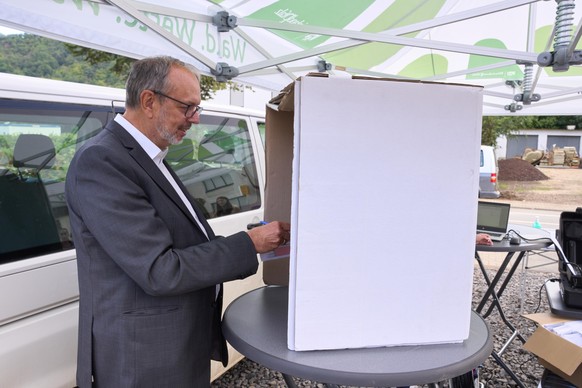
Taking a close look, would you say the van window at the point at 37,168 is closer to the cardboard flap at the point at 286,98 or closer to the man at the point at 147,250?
the man at the point at 147,250

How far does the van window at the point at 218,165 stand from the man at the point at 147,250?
109 centimetres

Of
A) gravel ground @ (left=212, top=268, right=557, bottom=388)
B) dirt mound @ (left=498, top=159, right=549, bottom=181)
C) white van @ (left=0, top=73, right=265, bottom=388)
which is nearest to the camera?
white van @ (left=0, top=73, right=265, bottom=388)

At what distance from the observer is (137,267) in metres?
1.14

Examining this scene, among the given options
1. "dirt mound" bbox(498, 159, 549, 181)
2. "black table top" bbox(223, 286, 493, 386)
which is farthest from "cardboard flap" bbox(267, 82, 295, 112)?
"dirt mound" bbox(498, 159, 549, 181)

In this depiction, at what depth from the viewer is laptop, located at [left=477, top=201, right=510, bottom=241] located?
128 inches

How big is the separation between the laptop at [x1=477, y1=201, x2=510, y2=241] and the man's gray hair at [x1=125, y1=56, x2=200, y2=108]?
8.90 ft

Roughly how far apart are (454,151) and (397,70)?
409 cm

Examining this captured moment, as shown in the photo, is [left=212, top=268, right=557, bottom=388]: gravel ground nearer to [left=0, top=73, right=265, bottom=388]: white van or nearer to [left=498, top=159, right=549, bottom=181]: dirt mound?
[left=0, top=73, right=265, bottom=388]: white van

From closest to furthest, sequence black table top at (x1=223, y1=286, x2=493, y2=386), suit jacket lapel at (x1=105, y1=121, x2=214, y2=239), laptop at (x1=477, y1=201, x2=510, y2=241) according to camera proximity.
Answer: black table top at (x1=223, y1=286, x2=493, y2=386)
suit jacket lapel at (x1=105, y1=121, x2=214, y2=239)
laptop at (x1=477, y1=201, x2=510, y2=241)

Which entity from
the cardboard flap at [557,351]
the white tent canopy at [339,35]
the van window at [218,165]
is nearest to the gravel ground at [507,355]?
the cardboard flap at [557,351]

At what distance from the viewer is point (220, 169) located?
9.23ft

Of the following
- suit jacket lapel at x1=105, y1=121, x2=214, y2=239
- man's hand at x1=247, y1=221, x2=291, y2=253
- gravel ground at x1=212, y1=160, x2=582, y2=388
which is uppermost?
suit jacket lapel at x1=105, y1=121, x2=214, y2=239

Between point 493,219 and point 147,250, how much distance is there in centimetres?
290

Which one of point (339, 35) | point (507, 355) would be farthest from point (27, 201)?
point (507, 355)
